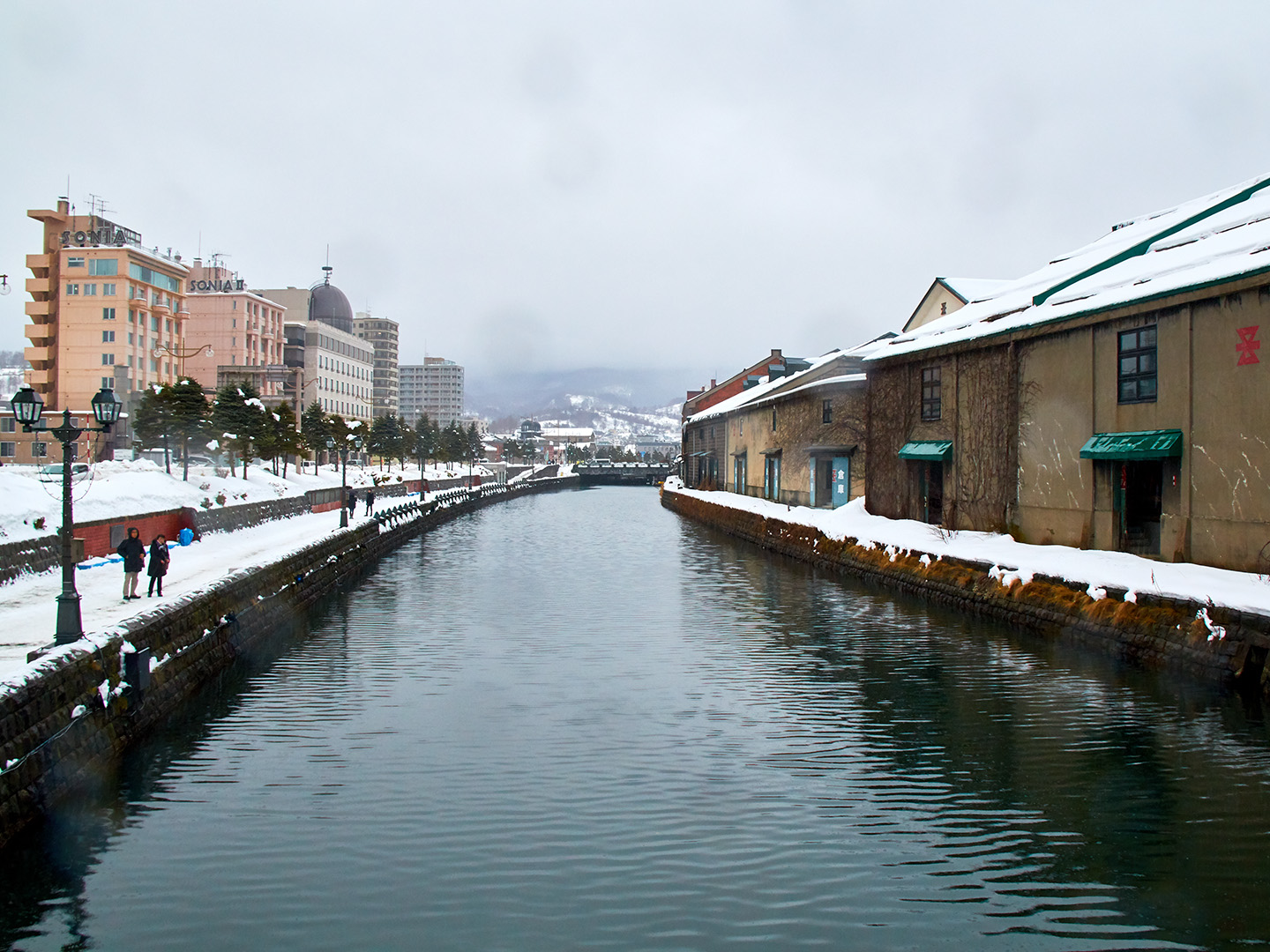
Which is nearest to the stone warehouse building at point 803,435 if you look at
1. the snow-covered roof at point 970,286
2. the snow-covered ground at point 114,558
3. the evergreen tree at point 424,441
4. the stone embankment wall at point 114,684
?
the snow-covered roof at point 970,286

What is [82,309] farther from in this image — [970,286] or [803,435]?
[970,286]

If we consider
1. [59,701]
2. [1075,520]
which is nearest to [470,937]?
[59,701]

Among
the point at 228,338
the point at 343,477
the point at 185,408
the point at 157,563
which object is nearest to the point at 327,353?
the point at 228,338

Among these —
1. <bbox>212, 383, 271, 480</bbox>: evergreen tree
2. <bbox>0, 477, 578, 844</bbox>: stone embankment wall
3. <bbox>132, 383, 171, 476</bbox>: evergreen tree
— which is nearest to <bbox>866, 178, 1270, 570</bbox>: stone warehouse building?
<bbox>0, 477, 578, 844</bbox>: stone embankment wall

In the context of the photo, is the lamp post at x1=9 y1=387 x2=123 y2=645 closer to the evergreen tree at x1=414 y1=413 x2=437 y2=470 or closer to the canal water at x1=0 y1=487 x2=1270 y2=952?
the canal water at x1=0 y1=487 x2=1270 y2=952

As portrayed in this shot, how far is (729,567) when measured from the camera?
38469 millimetres

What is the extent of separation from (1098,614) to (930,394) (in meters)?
15.8

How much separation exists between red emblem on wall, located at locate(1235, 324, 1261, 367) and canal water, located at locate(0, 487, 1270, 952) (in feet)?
22.8

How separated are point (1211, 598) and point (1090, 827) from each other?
8.03 m

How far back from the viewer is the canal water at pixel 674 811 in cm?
881

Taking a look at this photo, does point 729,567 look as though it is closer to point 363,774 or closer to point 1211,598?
point 1211,598

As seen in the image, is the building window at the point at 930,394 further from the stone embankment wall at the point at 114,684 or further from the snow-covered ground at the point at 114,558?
the snow-covered ground at the point at 114,558

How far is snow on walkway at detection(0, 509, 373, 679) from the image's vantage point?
1569 cm

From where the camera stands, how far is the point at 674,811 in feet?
37.5
